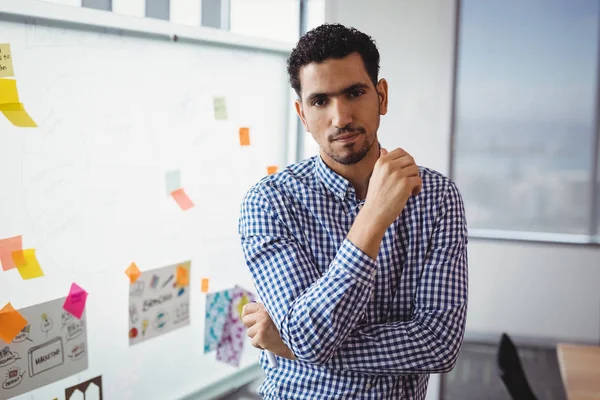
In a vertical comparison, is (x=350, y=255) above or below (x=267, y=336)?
above

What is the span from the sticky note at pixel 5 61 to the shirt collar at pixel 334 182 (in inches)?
33.5

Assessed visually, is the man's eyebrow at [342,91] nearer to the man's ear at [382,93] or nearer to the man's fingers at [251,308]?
the man's ear at [382,93]

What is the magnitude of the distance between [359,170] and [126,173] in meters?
0.85

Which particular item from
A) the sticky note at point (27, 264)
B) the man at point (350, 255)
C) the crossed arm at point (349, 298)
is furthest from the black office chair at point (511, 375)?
the sticky note at point (27, 264)

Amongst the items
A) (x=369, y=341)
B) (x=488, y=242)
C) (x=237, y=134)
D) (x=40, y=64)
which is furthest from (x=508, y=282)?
(x=40, y=64)

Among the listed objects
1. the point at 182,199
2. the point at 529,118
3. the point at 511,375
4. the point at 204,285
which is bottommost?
the point at 511,375

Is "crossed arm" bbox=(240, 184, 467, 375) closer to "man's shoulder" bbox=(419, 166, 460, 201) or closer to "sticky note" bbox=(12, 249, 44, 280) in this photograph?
"man's shoulder" bbox=(419, 166, 460, 201)

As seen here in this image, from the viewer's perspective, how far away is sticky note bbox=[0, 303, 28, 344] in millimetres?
1550

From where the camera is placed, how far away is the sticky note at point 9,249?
60.8 inches

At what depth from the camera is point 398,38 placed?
283 cm

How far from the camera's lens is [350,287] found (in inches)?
45.0

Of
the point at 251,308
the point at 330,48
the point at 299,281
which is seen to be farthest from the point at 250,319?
the point at 330,48

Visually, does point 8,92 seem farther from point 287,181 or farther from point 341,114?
point 341,114

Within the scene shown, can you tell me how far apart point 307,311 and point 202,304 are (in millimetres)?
1189
